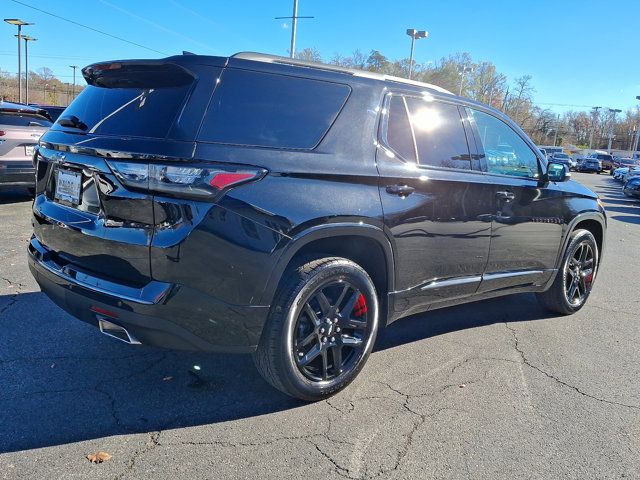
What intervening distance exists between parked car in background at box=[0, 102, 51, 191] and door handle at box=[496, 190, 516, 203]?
7.20 m

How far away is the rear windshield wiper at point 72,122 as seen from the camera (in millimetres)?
3025

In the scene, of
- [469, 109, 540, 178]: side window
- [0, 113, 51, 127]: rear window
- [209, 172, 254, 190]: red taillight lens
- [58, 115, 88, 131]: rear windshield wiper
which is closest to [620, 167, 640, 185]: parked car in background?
[469, 109, 540, 178]: side window

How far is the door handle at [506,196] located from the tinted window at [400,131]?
3.22 feet

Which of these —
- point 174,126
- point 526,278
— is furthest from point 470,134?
point 174,126

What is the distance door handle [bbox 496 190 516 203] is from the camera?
401 cm

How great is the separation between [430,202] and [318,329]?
1151 millimetres

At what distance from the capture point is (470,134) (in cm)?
397

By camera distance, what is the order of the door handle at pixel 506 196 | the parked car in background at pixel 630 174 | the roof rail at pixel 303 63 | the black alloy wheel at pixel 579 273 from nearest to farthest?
the roof rail at pixel 303 63
the door handle at pixel 506 196
the black alloy wheel at pixel 579 273
the parked car in background at pixel 630 174

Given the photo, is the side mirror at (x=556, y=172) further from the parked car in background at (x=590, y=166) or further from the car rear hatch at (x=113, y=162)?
the parked car in background at (x=590, y=166)

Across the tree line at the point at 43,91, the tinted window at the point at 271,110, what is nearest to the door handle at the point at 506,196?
the tinted window at the point at 271,110

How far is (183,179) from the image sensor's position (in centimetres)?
Answer: 248

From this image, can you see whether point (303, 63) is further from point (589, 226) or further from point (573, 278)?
point (589, 226)

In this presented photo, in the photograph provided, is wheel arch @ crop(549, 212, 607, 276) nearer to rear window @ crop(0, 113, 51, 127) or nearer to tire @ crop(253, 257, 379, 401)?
tire @ crop(253, 257, 379, 401)

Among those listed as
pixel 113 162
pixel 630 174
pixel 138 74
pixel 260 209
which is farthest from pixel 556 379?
pixel 630 174
